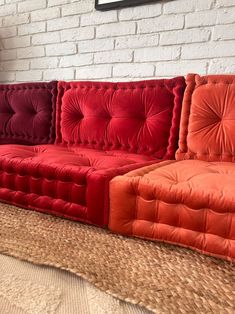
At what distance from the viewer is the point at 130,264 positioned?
90 cm

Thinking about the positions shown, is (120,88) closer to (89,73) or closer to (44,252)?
(89,73)

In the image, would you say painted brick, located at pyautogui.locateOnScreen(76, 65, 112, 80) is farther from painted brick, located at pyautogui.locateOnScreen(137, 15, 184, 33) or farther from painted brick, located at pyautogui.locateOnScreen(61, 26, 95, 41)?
painted brick, located at pyautogui.locateOnScreen(137, 15, 184, 33)

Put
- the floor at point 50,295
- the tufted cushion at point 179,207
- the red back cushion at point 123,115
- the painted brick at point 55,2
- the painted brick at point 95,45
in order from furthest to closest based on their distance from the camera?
1. the painted brick at point 55,2
2. the painted brick at point 95,45
3. the red back cushion at point 123,115
4. the tufted cushion at point 179,207
5. the floor at point 50,295

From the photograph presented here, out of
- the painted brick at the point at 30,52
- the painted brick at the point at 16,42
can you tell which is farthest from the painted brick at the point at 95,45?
the painted brick at the point at 16,42

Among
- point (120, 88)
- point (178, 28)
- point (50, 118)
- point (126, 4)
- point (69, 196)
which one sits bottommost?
point (69, 196)

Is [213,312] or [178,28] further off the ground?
[178,28]

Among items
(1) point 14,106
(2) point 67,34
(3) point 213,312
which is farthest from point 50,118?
(3) point 213,312

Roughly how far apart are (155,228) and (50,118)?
1123mm

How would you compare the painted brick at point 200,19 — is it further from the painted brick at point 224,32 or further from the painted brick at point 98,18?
the painted brick at point 98,18

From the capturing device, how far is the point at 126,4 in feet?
5.93

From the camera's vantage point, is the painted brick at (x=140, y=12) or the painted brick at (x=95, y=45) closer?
the painted brick at (x=140, y=12)

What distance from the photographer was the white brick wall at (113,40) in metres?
1.62

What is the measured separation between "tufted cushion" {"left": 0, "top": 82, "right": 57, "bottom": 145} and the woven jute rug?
0.79 metres

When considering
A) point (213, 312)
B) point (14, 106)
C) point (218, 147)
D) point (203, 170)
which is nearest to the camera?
point (213, 312)
